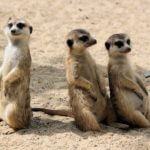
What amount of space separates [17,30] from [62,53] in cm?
251

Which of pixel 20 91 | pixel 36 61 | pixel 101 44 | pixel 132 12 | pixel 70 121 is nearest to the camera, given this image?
pixel 20 91

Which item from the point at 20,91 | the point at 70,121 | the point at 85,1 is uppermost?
the point at 85,1

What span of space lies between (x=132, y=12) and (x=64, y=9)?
4.07 ft

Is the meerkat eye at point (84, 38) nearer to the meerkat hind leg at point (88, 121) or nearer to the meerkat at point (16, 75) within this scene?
the meerkat at point (16, 75)

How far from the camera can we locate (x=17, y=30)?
4387mm

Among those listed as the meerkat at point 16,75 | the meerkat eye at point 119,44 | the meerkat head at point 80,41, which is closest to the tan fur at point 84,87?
the meerkat head at point 80,41

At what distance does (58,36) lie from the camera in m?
7.57

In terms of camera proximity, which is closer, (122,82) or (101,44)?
(122,82)

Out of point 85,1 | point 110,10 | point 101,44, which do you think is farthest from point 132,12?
point 101,44

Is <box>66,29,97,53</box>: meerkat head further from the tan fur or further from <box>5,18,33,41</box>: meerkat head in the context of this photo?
<box>5,18,33,41</box>: meerkat head

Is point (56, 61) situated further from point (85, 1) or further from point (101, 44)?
point (85, 1)

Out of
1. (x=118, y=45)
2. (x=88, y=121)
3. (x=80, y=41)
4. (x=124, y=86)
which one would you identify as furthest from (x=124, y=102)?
(x=80, y=41)

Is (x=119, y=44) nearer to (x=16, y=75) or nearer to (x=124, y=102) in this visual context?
(x=124, y=102)

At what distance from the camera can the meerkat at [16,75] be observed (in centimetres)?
438
